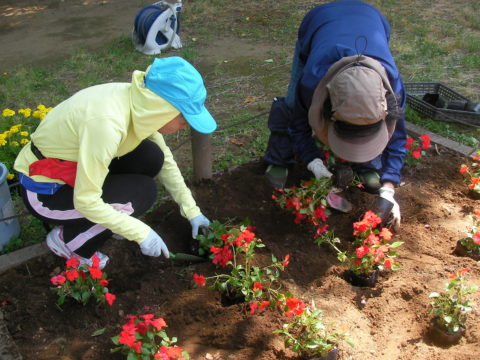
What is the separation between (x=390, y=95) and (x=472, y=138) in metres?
1.75

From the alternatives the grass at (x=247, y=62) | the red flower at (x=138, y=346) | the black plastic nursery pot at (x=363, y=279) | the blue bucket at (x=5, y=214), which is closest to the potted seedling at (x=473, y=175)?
the grass at (x=247, y=62)

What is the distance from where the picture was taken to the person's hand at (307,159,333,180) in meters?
3.13

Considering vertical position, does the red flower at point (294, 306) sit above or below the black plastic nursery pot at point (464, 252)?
above

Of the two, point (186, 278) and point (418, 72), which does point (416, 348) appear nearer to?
point (186, 278)

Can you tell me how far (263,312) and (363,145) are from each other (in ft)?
3.38

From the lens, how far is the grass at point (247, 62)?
424cm

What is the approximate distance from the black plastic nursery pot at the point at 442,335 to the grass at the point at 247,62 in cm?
197

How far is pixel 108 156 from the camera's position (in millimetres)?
2164

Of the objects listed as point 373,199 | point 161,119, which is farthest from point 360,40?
point 161,119

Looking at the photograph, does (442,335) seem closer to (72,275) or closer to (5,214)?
(72,275)

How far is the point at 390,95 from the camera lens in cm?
264

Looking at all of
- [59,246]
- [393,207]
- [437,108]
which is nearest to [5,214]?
[59,246]

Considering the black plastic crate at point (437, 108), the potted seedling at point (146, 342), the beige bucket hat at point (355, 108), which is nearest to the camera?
the potted seedling at point (146, 342)

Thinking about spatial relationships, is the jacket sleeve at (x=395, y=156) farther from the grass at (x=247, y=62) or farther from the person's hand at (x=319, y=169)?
the grass at (x=247, y=62)
